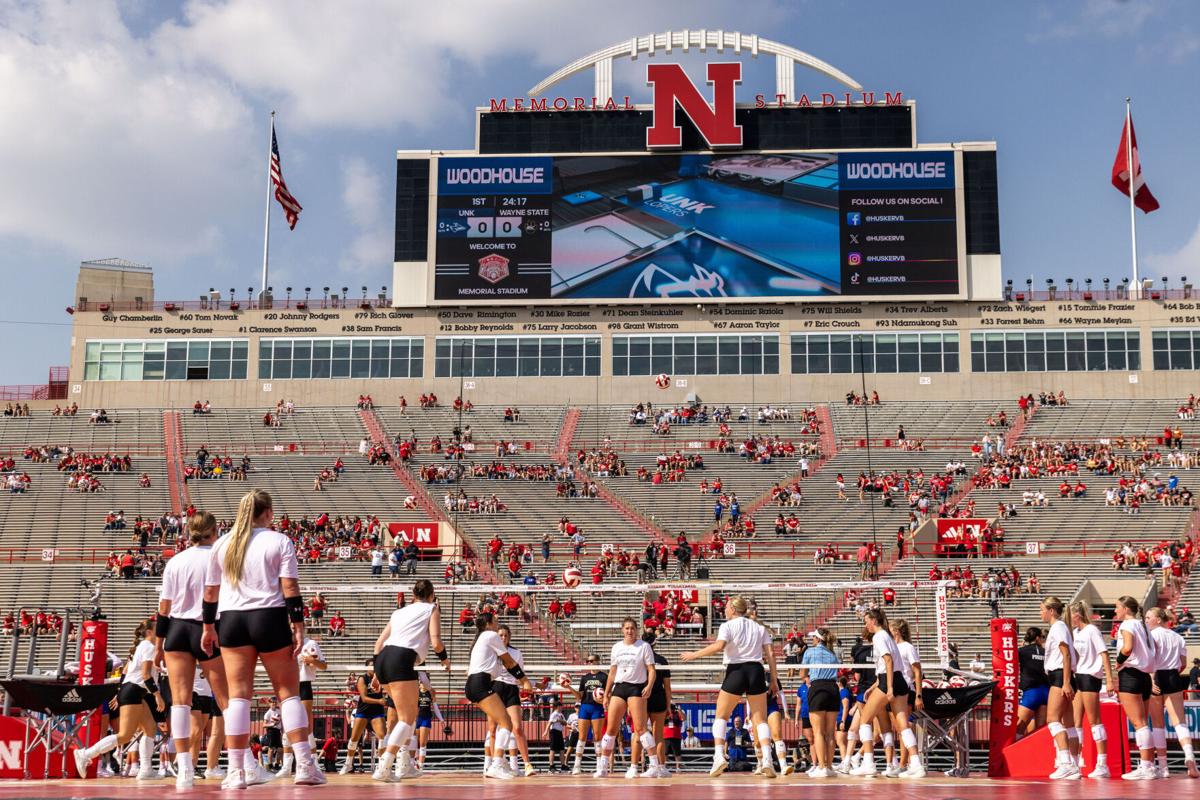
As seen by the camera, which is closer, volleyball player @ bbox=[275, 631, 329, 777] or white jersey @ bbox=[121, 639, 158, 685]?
white jersey @ bbox=[121, 639, 158, 685]

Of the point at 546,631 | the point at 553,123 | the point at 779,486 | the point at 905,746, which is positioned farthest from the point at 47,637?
the point at 553,123

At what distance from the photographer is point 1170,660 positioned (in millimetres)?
16531

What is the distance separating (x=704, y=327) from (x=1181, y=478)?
23.0 metres

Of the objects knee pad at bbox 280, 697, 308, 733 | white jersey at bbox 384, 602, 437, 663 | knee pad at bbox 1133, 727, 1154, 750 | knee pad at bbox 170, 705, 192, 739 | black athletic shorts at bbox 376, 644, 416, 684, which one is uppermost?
white jersey at bbox 384, 602, 437, 663

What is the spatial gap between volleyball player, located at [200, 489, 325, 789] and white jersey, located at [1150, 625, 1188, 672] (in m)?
10.5

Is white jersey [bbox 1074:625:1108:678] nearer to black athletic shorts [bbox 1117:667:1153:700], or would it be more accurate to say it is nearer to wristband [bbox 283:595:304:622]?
black athletic shorts [bbox 1117:667:1153:700]

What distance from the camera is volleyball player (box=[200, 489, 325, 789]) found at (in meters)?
10.9

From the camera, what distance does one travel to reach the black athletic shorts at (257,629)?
10891mm

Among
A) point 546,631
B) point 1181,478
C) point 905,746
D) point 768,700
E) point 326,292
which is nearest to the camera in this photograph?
point 905,746

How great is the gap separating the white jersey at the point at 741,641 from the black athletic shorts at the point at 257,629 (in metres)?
6.45

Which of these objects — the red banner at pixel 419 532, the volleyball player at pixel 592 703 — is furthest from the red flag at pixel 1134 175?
the volleyball player at pixel 592 703

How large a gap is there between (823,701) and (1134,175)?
181ft

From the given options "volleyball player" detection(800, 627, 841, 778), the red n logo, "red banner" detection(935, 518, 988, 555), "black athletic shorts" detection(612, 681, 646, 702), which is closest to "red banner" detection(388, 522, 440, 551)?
"red banner" detection(935, 518, 988, 555)

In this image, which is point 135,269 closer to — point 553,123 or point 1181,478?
point 553,123
